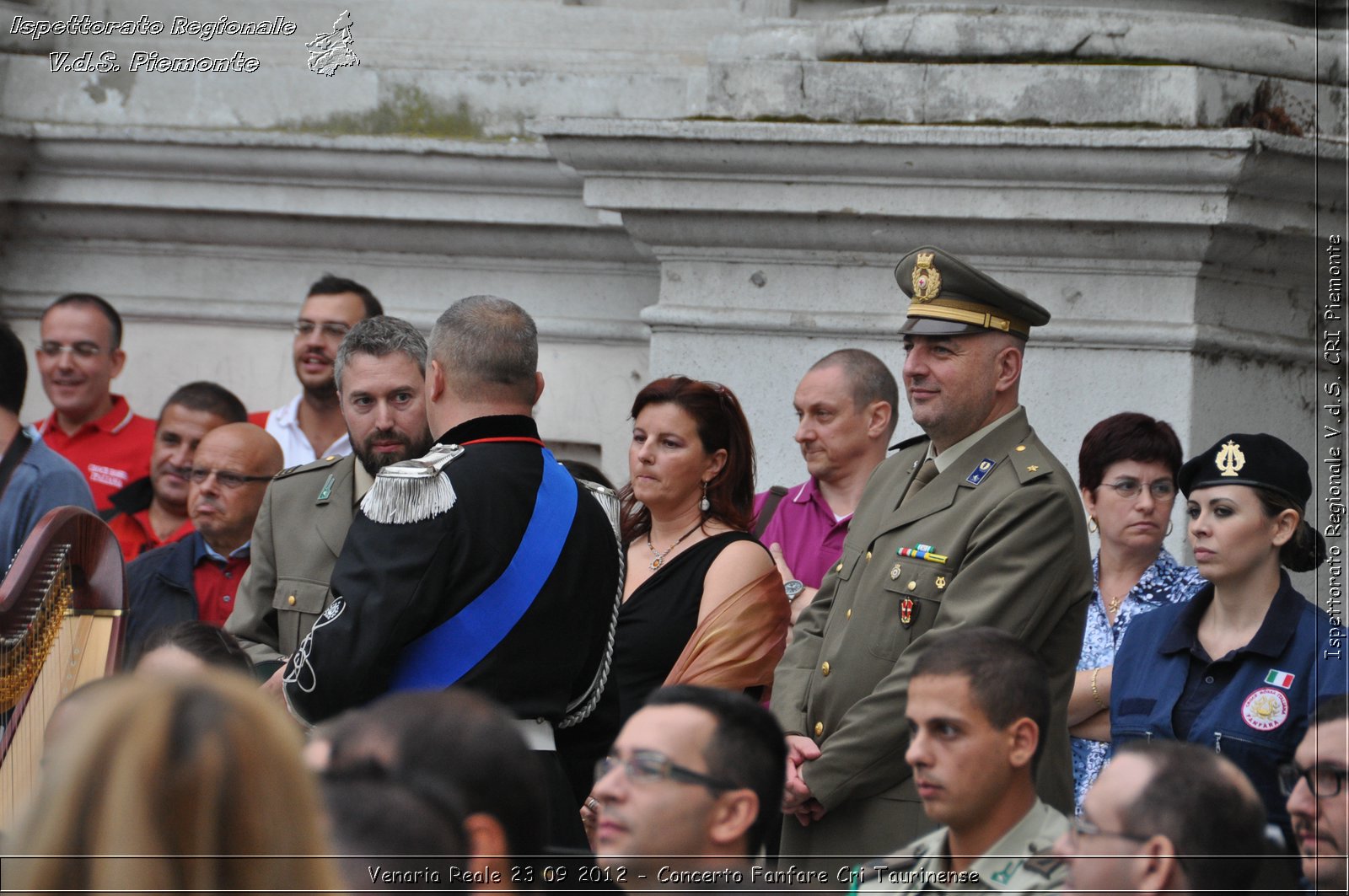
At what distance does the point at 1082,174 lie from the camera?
206 inches

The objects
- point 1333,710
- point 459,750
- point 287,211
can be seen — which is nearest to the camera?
point 459,750

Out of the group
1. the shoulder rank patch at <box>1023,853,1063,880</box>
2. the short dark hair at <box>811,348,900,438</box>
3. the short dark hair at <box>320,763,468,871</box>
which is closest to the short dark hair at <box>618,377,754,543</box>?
the short dark hair at <box>811,348,900,438</box>

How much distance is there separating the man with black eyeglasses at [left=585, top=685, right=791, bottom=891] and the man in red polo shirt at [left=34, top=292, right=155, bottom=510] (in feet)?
11.3

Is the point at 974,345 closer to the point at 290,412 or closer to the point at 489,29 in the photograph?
the point at 290,412

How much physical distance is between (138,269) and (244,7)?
1.05 m

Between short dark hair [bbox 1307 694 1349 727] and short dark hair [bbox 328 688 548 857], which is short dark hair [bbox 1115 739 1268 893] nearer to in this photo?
short dark hair [bbox 1307 694 1349 727]

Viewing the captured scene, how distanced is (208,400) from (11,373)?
74 centimetres

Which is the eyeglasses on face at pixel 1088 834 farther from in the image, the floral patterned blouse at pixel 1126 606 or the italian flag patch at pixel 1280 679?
the floral patterned blouse at pixel 1126 606

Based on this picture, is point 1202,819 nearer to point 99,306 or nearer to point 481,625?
point 481,625

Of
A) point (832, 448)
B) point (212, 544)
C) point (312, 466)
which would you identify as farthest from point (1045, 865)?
point (212, 544)

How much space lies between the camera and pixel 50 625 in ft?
14.7

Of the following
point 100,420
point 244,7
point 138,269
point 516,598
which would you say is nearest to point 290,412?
point 100,420

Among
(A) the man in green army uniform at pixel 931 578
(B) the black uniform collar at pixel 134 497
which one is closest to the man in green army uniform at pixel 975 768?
(A) the man in green army uniform at pixel 931 578

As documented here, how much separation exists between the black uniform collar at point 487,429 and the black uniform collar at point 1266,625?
147cm
